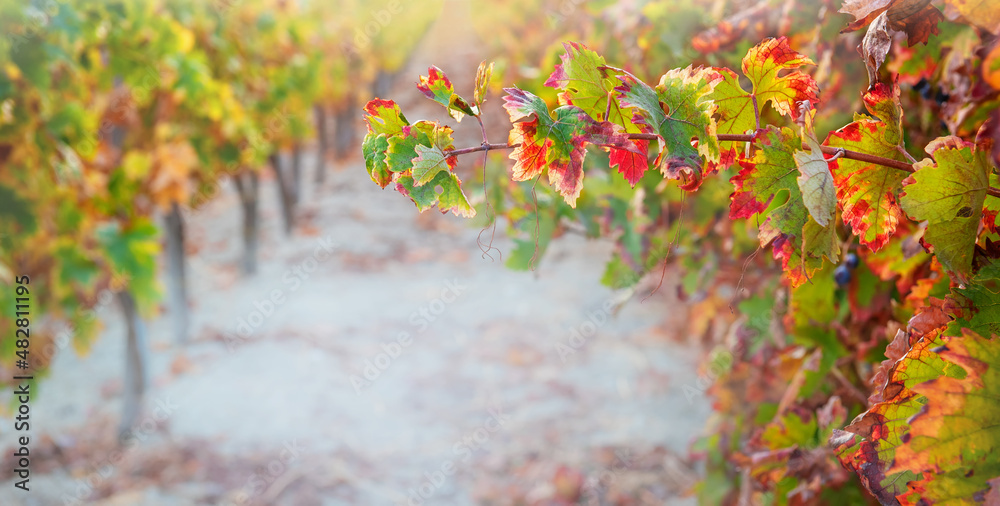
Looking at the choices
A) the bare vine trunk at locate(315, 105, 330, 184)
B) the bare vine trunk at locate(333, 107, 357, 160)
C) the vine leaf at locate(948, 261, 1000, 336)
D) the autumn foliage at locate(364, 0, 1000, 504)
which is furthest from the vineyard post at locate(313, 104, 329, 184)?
the vine leaf at locate(948, 261, 1000, 336)

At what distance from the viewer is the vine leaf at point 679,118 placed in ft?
1.85

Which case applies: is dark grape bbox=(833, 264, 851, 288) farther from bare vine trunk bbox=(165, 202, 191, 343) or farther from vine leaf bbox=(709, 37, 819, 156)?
bare vine trunk bbox=(165, 202, 191, 343)

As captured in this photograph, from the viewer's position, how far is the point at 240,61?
5.54 meters

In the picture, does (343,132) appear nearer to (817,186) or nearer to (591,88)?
(591,88)

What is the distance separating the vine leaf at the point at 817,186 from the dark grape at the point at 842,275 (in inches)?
30.4

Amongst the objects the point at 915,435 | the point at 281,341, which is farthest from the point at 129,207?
the point at 915,435

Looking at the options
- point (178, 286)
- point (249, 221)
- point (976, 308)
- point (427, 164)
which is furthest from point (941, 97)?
point (249, 221)

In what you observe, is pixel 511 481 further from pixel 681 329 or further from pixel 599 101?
pixel 599 101

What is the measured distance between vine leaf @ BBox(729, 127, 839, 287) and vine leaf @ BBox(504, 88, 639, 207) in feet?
0.40

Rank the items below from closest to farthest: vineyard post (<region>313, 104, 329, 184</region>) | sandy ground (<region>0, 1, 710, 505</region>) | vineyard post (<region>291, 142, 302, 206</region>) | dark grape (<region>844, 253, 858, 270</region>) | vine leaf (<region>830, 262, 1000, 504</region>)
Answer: vine leaf (<region>830, 262, 1000, 504</region>) → dark grape (<region>844, 253, 858, 270</region>) → sandy ground (<region>0, 1, 710, 505</region>) → vineyard post (<region>291, 142, 302, 206</region>) → vineyard post (<region>313, 104, 329, 184</region>)

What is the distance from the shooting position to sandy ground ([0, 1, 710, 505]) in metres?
3.33

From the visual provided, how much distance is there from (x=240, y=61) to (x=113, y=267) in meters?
2.65

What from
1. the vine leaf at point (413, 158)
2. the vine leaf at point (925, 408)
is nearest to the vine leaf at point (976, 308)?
the vine leaf at point (925, 408)

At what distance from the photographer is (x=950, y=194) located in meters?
0.59
